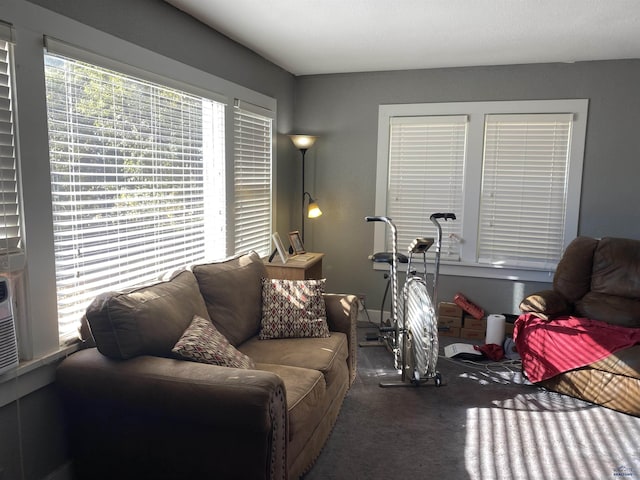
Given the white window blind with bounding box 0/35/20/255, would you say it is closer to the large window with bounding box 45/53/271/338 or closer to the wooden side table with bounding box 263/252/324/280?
the large window with bounding box 45/53/271/338

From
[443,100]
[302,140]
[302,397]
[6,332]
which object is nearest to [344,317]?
[302,397]

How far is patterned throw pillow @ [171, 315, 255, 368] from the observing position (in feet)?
7.04

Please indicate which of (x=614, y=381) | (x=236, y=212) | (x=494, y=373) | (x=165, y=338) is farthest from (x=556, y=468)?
(x=236, y=212)

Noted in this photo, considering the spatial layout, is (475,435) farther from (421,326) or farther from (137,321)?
(137,321)

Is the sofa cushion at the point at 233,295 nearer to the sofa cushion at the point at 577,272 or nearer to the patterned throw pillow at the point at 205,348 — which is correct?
the patterned throw pillow at the point at 205,348

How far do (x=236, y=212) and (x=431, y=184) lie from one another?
6.36 ft

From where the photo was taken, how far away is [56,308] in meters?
2.15

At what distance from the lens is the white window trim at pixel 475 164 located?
4.24m

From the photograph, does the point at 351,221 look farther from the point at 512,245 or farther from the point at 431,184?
the point at 512,245

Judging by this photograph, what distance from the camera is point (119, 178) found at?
254 cm

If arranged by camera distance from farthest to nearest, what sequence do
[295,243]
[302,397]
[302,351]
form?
[295,243] < [302,351] < [302,397]

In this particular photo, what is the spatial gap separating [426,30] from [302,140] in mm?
1588

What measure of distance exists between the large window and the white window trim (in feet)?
5.09

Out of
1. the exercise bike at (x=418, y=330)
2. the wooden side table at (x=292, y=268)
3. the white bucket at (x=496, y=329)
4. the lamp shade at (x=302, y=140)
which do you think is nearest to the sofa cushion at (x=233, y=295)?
the wooden side table at (x=292, y=268)
